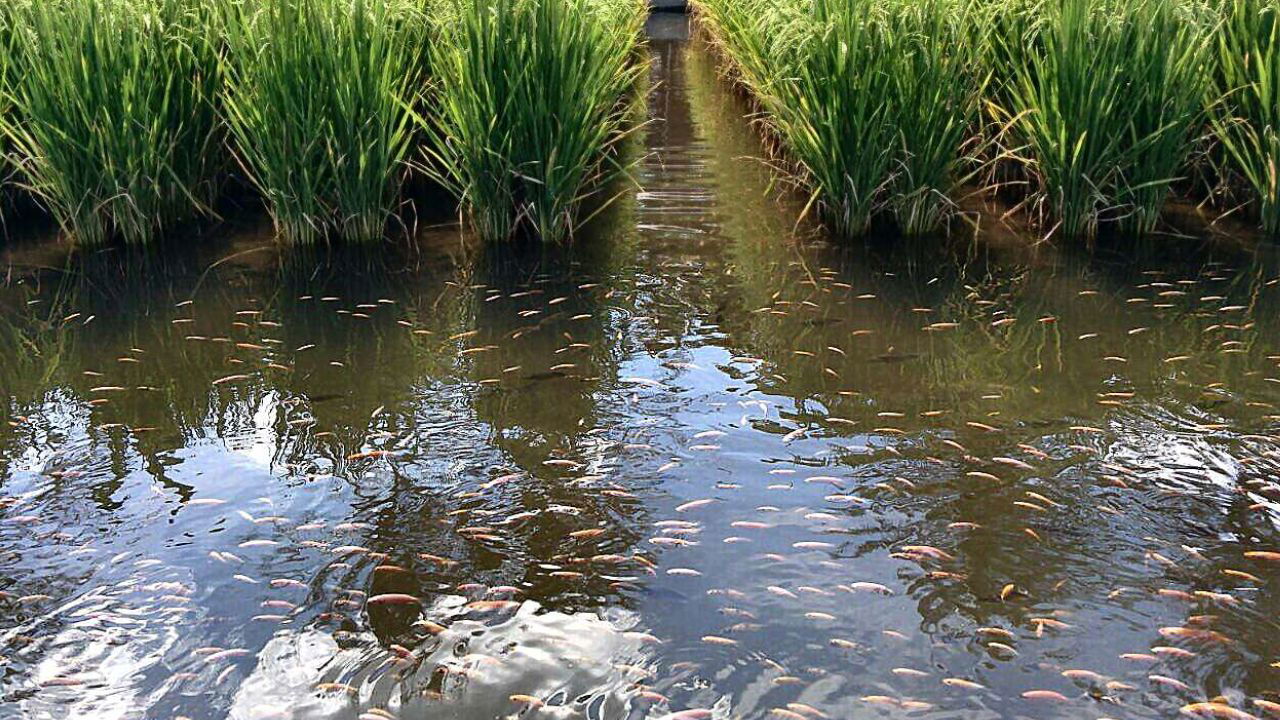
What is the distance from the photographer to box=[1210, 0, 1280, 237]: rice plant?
5.81m

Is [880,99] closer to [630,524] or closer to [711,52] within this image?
[630,524]

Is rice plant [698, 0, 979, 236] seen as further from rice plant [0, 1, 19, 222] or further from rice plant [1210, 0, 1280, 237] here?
rice plant [0, 1, 19, 222]

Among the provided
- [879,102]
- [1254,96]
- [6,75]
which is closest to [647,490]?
[879,102]

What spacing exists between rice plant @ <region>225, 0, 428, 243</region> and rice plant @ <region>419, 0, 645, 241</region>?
0.32 metres

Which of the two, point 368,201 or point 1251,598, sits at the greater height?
point 368,201

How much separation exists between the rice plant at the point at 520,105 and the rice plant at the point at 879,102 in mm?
1077

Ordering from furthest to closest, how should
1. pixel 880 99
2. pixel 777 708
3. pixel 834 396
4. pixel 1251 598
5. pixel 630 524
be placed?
pixel 880 99 < pixel 834 396 < pixel 630 524 < pixel 1251 598 < pixel 777 708

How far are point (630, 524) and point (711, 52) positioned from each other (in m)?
11.9

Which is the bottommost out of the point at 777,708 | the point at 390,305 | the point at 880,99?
the point at 777,708

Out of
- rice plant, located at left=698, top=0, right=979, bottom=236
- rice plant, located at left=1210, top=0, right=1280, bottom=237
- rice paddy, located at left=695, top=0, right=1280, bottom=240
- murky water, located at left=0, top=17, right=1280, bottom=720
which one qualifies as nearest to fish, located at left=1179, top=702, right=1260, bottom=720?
murky water, located at left=0, top=17, right=1280, bottom=720

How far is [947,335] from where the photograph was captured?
193 inches

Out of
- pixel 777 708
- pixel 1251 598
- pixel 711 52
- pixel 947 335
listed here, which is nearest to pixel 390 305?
pixel 947 335

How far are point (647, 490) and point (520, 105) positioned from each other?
9.89 feet

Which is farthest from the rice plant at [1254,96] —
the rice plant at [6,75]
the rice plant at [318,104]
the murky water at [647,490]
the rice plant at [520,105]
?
the rice plant at [6,75]
